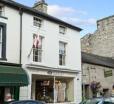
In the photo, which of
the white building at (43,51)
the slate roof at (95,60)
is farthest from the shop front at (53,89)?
the slate roof at (95,60)

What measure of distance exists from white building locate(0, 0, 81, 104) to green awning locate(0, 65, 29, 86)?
2.54ft

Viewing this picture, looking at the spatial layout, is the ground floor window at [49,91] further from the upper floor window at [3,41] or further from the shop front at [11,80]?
the upper floor window at [3,41]

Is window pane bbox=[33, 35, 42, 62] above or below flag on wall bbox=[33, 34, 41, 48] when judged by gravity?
below

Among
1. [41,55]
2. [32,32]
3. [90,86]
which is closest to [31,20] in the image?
[32,32]

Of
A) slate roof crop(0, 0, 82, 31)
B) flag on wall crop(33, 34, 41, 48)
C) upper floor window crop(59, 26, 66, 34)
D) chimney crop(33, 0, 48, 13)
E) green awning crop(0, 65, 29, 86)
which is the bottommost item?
green awning crop(0, 65, 29, 86)

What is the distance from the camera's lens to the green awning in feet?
77.8

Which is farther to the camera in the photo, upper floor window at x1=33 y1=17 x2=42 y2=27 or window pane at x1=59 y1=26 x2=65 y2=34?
window pane at x1=59 y1=26 x2=65 y2=34

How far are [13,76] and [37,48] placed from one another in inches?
172

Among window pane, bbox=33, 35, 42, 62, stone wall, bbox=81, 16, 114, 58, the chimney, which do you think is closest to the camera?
window pane, bbox=33, 35, 42, 62

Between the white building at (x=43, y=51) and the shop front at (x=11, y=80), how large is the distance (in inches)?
23.8

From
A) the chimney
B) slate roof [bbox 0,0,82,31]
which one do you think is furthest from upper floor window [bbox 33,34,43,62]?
the chimney

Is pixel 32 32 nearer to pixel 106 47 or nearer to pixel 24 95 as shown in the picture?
pixel 24 95

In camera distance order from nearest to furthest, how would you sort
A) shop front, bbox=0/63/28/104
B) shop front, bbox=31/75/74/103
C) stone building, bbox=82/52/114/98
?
1. shop front, bbox=0/63/28/104
2. shop front, bbox=31/75/74/103
3. stone building, bbox=82/52/114/98

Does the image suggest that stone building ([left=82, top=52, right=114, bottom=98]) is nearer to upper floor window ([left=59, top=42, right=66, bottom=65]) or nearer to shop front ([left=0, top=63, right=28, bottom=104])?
upper floor window ([left=59, top=42, right=66, bottom=65])
